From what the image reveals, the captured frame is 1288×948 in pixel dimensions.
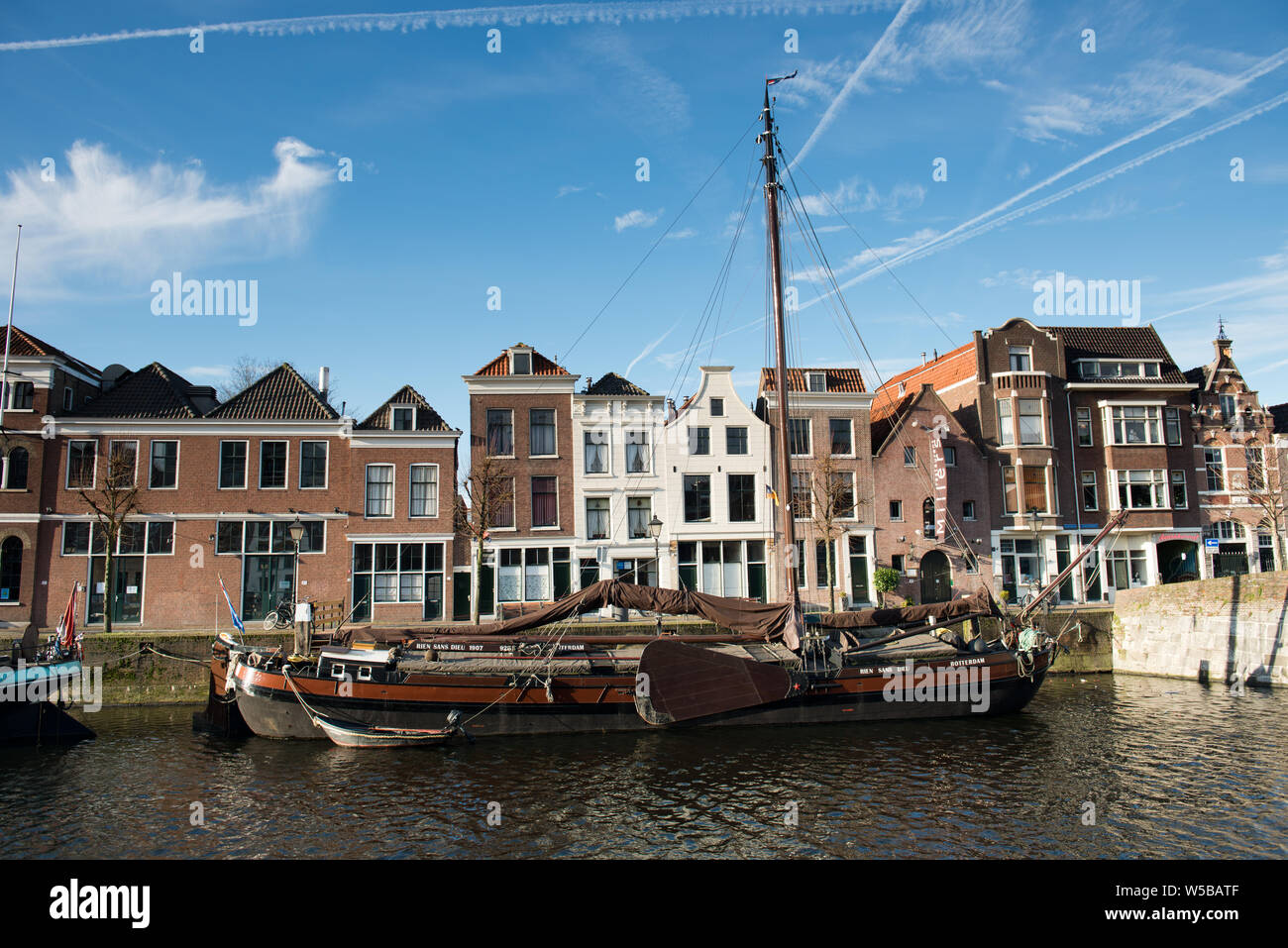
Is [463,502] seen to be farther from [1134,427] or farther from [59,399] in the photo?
[1134,427]

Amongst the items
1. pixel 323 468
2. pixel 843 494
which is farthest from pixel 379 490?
pixel 843 494

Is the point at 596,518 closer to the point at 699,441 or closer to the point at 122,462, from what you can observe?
the point at 699,441

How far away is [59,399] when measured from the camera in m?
31.8

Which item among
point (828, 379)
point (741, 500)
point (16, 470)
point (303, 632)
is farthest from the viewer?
point (828, 379)

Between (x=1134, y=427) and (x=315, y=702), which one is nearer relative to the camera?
(x=315, y=702)


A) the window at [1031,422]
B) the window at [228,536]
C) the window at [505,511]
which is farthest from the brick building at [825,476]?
the window at [228,536]

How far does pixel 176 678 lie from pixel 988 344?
127ft

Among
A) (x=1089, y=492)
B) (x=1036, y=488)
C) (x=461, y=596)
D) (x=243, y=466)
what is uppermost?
(x=243, y=466)

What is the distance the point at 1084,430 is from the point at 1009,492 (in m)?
5.59

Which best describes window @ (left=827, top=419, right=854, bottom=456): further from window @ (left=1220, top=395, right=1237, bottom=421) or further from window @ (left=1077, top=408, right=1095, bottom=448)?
window @ (left=1220, top=395, right=1237, bottom=421)

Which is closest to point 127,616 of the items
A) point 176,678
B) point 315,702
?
point 176,678

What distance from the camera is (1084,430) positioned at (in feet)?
129
